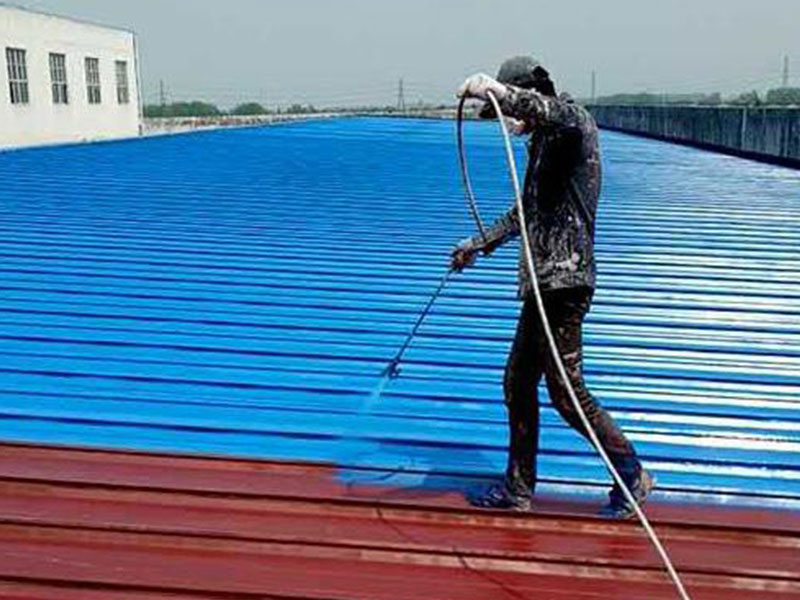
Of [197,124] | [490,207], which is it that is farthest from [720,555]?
[197,124]

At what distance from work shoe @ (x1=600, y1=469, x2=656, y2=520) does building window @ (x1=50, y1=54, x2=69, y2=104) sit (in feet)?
114

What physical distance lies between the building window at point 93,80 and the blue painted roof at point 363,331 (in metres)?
29.0

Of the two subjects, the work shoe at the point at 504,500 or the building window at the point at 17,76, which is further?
the building window at the point at 17,76

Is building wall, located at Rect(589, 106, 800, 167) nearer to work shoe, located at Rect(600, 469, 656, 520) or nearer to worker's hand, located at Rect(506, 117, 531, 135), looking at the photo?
work shoe, located at Rect(600, 469, 656, 520)

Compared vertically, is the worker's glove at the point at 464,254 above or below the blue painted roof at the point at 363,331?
above

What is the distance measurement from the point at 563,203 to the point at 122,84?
1613 inches

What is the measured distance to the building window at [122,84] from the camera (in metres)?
40.4

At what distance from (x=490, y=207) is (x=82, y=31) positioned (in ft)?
105

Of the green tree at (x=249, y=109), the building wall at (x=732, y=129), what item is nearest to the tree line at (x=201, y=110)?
the green tree at (x=249, y=109)

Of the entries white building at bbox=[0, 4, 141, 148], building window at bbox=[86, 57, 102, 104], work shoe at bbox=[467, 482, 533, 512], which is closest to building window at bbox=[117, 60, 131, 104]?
white building at bbox=[0, 4, 141, 148]

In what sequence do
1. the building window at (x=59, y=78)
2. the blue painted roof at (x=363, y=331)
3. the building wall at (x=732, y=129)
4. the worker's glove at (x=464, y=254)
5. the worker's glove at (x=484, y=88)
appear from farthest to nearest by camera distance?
the building window at (x=59, y=78)
the building wall at (x=732, y=129)
the blue painted roof at (x=363, y=331)
the worker's glove at (x=464, y=254)
the worker's glove at (x=484, y=88)

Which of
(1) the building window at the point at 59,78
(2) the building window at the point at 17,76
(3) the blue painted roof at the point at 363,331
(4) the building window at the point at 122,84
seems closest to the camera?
(3) the blue painted roof at the point at 363,331

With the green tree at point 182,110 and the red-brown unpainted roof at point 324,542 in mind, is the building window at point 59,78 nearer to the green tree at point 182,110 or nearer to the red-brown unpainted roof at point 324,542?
the green tree at point 182,110

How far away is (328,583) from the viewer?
2934mm
